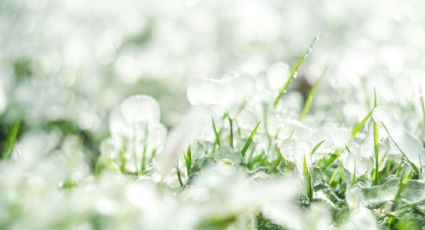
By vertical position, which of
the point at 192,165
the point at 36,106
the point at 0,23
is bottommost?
the point at 36,106

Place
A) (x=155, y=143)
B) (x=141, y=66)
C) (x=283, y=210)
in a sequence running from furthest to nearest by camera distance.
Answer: (x=141, y=66), (x=155, y=143), (x=283, y=210)

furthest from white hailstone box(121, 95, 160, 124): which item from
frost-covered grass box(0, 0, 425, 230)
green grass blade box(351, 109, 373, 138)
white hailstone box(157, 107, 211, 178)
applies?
green grass blade box(351, 109, 373, 138)

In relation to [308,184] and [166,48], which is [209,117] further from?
[166,48]

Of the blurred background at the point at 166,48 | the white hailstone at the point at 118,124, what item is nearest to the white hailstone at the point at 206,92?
the white hailstone at the point at 118,124

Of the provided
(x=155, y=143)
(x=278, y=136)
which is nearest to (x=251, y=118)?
(x=278, y=136)

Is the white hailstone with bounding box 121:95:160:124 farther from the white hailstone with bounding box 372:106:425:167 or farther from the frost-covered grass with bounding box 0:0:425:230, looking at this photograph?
the white hailstone with bounding box 372:106:425:167

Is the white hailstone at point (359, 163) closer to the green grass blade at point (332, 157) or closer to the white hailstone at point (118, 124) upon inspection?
the green grass blade at point (332, 157)

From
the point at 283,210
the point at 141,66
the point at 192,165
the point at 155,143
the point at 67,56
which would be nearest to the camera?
the point at 283,210

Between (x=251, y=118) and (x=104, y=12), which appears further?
(x=104, y=12)

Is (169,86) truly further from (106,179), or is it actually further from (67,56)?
(106,179)
